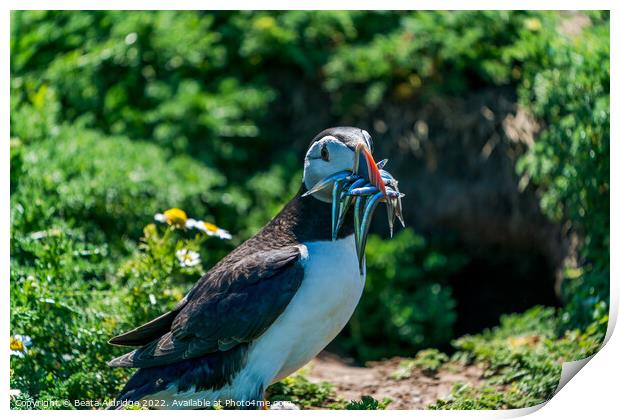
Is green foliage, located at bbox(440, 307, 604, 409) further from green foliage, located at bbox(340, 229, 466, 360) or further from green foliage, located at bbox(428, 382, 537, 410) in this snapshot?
green foliage, located at bbox(340, 229, 466, 360)

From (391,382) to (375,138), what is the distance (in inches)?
108

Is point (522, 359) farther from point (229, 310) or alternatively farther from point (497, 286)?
point (497, 286)

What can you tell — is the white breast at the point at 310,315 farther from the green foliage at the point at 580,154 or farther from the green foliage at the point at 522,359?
the green foliage at the point at 580,154

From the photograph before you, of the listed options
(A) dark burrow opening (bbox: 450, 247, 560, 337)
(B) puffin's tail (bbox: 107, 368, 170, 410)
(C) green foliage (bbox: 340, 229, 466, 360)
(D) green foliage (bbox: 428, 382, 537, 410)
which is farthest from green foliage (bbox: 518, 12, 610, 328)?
(B) puffin's tail (bbox: 107, 368, 170, 410)

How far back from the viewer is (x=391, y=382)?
18.7 feet

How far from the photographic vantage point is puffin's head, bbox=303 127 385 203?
4.32m

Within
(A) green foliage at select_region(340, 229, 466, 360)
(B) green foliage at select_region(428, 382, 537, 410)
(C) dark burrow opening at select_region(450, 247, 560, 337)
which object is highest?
(B) green foliage at select_region(428, 382, 537, 410)

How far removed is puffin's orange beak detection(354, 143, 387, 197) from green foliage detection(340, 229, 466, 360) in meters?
2.67

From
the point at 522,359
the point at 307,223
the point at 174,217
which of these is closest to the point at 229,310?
the point at 307,223

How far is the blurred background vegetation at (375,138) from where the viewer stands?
608 centimetres

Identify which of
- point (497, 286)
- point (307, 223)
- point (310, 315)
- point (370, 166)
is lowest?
point (497, 286)

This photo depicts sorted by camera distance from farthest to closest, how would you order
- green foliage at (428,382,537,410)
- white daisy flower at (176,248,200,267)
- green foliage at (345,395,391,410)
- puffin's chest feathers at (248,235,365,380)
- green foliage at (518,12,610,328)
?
green foliage at (518,12,610,328) → white daisy flower at (176,248,200,267) → green foliage at (428,382,537,410) → green foliage at (345,395,391,410) → puffin's chest feathers at (248,235,365,380)
